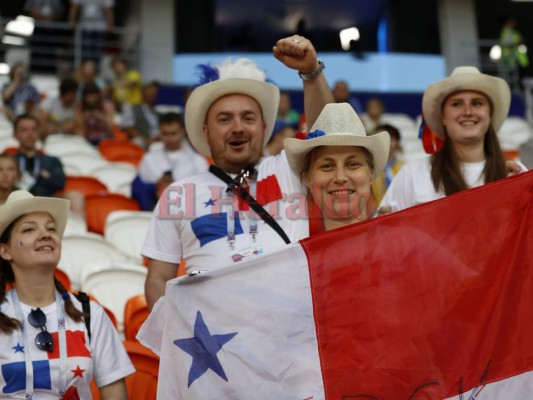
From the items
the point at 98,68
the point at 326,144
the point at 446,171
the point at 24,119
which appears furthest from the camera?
the point at 98,68

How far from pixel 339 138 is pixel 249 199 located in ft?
2.12

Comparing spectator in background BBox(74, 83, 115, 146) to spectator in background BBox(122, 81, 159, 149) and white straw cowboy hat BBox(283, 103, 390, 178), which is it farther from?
white straw cowboy hat BBox(283, 103, 390, 178)

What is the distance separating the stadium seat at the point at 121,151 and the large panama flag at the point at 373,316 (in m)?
7.24

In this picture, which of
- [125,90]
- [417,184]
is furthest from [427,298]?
[125,90]

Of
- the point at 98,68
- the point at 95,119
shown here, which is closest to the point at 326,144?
the point at 95,119

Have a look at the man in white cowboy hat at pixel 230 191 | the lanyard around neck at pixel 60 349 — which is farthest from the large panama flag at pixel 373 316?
the lanyard around neck at pixel 60 349

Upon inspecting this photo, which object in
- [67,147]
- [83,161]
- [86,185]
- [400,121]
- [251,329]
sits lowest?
[251,329]

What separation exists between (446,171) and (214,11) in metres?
14.5

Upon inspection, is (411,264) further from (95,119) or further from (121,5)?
(121,5)

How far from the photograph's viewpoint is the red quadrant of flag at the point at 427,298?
115 inches

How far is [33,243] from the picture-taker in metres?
3.90

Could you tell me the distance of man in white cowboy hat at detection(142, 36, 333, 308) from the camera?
147 inches

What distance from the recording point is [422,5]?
60.8 ft

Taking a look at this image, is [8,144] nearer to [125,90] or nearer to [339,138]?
[125,90]
